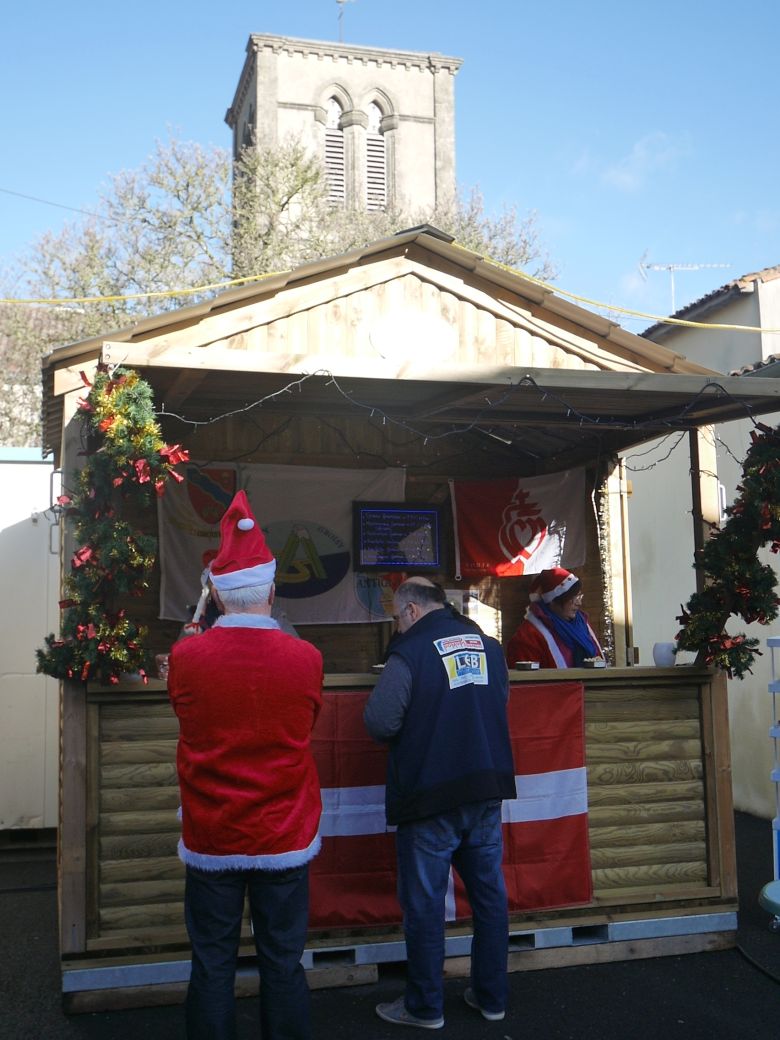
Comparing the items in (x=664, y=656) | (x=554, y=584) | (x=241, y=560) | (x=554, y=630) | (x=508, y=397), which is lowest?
(x=664, y=656)

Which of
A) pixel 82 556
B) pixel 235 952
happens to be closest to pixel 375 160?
pixel 82 556

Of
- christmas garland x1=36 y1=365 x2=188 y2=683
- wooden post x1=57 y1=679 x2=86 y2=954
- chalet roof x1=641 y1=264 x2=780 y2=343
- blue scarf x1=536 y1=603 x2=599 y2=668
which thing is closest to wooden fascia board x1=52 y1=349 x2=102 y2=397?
christmas garland x1=36 y1=365 x2=188 y2=683

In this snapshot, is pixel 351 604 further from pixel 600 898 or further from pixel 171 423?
pixel 600 898

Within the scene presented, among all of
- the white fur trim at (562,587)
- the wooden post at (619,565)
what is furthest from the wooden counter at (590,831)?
the wooden post at (619,565)

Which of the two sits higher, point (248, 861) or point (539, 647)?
point (539, 647)

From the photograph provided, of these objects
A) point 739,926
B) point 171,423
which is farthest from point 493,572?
point 739,926

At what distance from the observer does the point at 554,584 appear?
704 cm

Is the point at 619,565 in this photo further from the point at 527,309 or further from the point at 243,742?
the point at 243,742

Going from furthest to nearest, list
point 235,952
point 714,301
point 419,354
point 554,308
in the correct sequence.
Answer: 1. point 714,301
2. point 554,308
3. point 419,354
4. point 235,952

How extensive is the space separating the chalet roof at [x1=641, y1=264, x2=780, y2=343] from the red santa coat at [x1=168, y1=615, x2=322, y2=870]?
1244 centimetres

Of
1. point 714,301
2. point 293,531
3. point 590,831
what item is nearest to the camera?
point 590,831

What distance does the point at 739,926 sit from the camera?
246 inches

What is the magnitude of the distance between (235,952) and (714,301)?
14.9 meters

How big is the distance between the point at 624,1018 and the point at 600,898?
914mm
